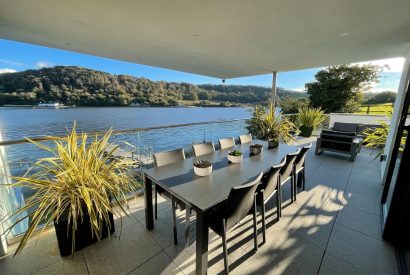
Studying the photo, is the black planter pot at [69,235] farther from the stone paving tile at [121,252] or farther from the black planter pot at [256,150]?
the black planter pot at [256,150]

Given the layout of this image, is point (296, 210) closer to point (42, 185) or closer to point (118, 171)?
point (118, 171)

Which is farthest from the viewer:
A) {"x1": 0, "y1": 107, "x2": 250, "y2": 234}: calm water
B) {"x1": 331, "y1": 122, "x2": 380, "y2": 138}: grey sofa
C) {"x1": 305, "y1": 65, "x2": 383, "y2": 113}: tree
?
{"x1": 305, "y1": 65, "x2": 383, "y2": 113}: tree

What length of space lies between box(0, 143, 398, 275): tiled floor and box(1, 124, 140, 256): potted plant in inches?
10.9

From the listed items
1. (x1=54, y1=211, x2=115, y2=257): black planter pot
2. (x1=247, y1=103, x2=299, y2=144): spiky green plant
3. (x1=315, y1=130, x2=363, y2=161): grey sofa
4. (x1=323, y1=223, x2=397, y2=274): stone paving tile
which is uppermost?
(x1=247, y1=103, x2=299, y2=144): spiky green plant

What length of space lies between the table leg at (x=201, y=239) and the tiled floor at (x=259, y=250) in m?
0.25

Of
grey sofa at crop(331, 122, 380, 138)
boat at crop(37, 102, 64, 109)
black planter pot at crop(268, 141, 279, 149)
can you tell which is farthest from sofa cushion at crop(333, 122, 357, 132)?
boat at crop(37, 102, 64, 109)

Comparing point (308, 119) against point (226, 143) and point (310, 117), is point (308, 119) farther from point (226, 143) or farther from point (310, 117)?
point (226, 143)

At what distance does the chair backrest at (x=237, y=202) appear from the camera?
1.37 m

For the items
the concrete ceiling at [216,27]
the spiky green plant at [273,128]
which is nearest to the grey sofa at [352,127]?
the concrete ceiling at [216,27]

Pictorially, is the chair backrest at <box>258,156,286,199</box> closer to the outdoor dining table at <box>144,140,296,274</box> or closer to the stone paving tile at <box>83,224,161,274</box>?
the outdoor dining table at <box>144,140,296,274</box>

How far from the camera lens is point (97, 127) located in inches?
116

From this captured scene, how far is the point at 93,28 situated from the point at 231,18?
1963mm

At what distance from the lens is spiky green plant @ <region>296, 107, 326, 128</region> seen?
6.59 meters

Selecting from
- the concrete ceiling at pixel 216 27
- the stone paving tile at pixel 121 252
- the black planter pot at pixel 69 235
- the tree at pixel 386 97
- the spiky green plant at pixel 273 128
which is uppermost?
the concrete ceiling at pixel 216 27
